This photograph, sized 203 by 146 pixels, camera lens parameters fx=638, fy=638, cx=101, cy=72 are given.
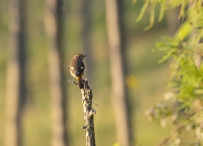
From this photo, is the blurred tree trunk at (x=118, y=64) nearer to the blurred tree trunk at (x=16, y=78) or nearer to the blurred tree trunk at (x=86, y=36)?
the blurred tree trunk at (x=16, y=78)

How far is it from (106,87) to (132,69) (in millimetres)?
1619

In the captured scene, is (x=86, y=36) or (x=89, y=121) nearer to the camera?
(x=89, y=121)

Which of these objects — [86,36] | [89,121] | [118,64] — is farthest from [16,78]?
[89,121]

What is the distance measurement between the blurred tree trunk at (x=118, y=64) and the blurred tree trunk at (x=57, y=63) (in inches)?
62.1

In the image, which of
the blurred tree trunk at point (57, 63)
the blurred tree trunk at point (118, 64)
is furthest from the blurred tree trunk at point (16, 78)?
the blurred tree trunk at point (118, 64)

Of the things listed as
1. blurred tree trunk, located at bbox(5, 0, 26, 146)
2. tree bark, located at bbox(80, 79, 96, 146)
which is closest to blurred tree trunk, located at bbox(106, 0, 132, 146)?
blurred tree trunk, located at bbox(5, 0, 26, 146)

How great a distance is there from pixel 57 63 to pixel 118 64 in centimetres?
206

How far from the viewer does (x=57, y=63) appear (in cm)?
1622

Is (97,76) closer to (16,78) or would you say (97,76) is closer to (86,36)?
(86,36)

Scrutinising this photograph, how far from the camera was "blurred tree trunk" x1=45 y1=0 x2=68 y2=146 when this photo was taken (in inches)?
615

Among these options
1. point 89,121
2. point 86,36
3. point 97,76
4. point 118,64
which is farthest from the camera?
point 97,76

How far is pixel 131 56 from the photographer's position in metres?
33.9

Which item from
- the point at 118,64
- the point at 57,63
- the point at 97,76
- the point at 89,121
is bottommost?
the point at 89,121

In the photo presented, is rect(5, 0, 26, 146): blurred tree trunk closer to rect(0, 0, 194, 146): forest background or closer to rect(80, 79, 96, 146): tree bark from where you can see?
rect(0, 0, 194, 146): forest background
